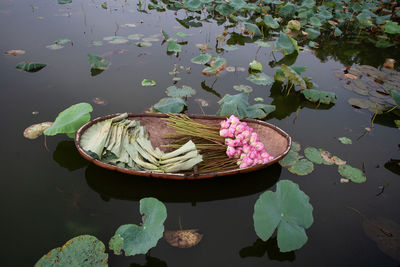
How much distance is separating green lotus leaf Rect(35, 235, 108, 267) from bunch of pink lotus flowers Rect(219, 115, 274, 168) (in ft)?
4.89

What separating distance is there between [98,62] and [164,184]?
2949mm

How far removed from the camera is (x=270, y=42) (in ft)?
22.1

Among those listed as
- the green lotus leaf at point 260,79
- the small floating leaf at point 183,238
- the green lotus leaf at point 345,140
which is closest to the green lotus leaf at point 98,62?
the green lotus leaf at point 260,79

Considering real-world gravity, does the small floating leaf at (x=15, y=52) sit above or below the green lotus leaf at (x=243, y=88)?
above

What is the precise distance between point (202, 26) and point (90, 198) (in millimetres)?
6052

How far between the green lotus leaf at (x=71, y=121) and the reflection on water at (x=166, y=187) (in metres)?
0.46

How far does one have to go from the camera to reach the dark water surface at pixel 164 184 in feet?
7.44

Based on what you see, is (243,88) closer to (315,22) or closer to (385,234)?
(385,234)

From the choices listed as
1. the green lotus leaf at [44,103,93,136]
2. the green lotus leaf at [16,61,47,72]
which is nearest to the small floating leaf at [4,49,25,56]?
the green lotus leaf at [16,61,47,72]

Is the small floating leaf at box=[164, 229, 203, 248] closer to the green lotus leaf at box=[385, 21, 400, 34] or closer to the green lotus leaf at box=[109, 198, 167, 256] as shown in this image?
the green lotus leaf at box=[109, 198, 167, 256]

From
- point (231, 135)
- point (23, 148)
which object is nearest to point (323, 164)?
point (231, 135)

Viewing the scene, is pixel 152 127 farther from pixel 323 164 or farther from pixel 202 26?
pixel 202 26

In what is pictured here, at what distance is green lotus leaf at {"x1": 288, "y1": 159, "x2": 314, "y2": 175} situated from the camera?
9.94ft

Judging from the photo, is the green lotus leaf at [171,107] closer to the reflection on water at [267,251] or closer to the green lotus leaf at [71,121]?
the green lotus leaf at [71,121]
